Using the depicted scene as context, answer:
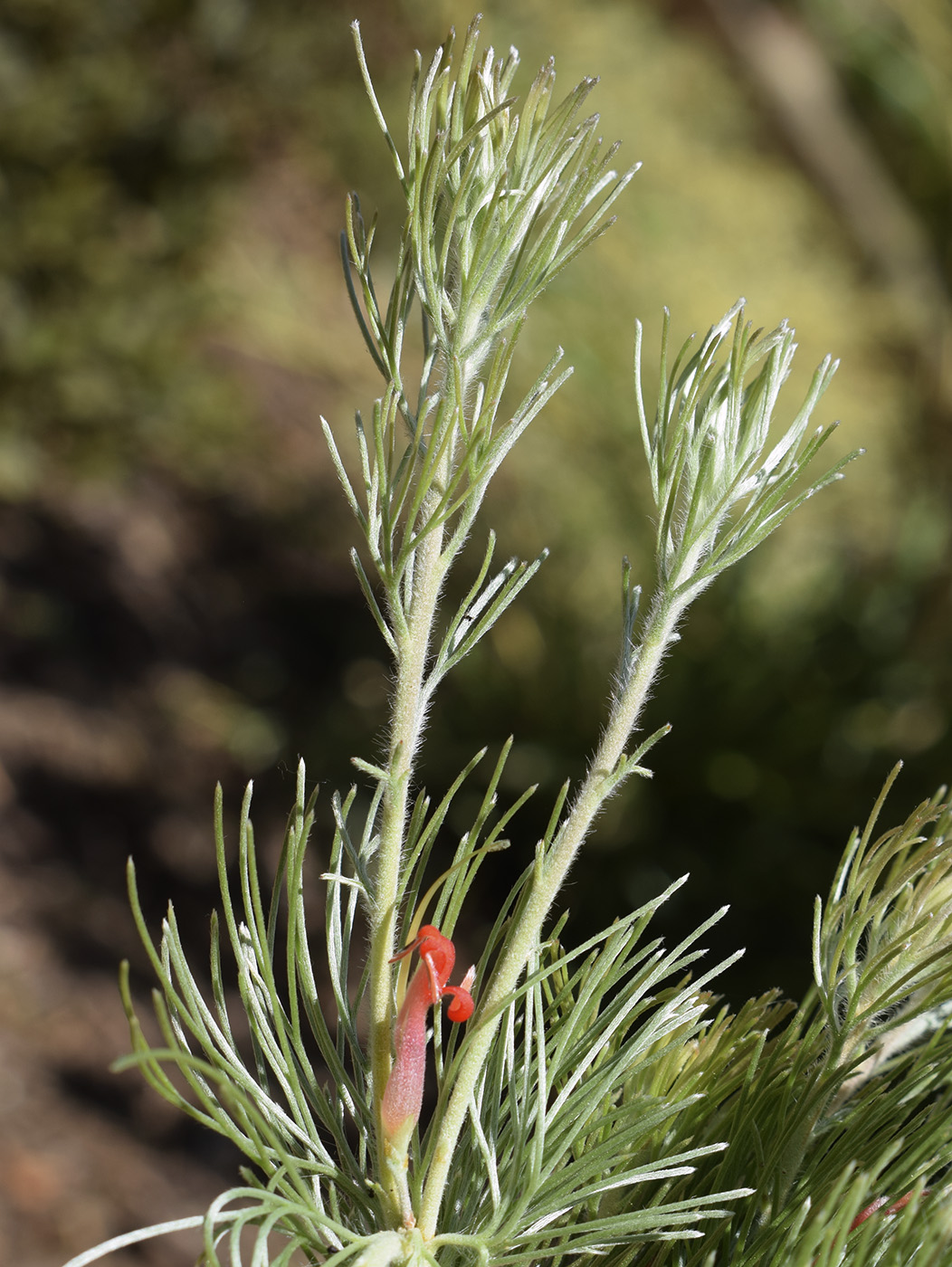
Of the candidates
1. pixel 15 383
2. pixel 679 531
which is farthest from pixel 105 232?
pixel 679 531

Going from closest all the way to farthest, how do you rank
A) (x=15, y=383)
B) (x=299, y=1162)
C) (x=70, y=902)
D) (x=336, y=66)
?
(x=299, y=1162), (x=70, y=902), (x=15, y=383), (x=336, y=66)

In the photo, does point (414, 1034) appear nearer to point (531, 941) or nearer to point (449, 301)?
point (531, 941)

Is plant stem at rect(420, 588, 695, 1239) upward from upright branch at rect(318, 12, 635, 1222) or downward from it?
downward

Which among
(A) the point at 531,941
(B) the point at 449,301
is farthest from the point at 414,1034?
(B) the point at 449,301

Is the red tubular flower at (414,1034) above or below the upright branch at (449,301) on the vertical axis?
below

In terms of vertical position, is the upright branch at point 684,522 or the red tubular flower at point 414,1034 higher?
the upright branch at point 684,522

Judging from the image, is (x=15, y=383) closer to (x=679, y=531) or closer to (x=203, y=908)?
(x=203, y=908)
